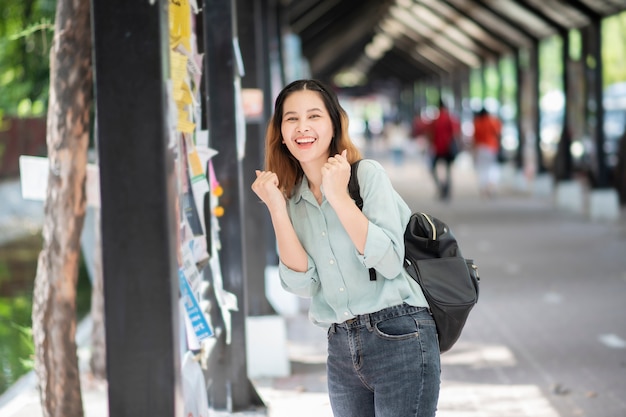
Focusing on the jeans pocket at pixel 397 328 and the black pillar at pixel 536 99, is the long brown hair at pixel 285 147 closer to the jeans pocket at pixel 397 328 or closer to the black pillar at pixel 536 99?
the jeans pocket at pixel 397 328

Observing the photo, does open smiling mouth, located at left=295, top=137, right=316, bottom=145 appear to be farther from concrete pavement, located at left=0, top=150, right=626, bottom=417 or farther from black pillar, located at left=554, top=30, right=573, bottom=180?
black pillar, located at left=554, top=30, right=573, bottom=180

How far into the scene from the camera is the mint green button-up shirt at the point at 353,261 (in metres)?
2.86

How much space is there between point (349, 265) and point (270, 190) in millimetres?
316

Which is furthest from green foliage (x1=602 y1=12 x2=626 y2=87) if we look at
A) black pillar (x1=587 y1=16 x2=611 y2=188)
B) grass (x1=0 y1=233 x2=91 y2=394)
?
grass (x1=0 y1=233 x2=91 y2=394)

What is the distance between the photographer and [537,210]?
710 inches

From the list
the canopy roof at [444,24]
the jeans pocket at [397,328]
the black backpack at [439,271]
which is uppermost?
the canopy roof at [444,24]

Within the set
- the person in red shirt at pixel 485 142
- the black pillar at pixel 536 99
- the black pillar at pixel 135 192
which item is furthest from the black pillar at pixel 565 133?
the black pillar at pixel 135 192

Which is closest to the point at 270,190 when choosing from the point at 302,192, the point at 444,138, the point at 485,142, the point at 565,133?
the point at 302,192

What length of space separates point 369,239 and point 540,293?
7.03m

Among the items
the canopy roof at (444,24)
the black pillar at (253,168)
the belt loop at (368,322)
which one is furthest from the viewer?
the canopy roof at (444,24)

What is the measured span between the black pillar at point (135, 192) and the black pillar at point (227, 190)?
8.41ft

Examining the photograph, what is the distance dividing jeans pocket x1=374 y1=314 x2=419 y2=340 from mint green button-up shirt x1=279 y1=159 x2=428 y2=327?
0.05 metres

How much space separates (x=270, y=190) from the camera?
9.66ft

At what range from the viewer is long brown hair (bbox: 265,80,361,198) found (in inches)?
120
